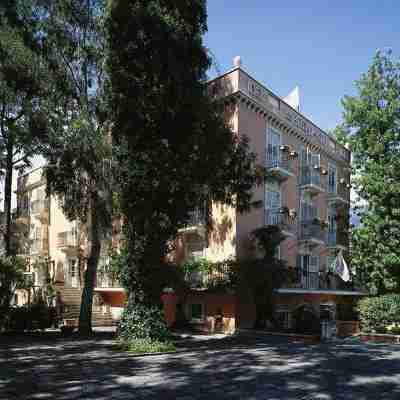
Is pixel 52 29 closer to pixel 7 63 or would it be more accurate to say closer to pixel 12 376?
pixel 7 63

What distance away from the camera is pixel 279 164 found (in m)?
24.8

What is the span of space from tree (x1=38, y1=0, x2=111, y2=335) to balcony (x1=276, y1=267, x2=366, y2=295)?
348 inches

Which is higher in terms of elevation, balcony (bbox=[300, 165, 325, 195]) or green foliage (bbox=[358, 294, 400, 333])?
balcony (bbox=[300, 165, 325, 195])

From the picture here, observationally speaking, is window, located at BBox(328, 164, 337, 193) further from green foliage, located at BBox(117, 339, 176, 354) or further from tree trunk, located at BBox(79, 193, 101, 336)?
green foliage, located at BBox(117, 339, 176, 354)

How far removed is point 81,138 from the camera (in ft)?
58.3

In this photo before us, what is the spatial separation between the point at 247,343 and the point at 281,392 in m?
8.32

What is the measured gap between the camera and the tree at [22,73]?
18031 mm

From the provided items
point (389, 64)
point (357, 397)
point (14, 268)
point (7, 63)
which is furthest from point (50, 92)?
point (389, 64)

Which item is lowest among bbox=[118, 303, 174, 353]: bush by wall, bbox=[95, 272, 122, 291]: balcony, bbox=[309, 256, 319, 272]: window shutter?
bbox=[118, 303, 174, 353]: bush by wall

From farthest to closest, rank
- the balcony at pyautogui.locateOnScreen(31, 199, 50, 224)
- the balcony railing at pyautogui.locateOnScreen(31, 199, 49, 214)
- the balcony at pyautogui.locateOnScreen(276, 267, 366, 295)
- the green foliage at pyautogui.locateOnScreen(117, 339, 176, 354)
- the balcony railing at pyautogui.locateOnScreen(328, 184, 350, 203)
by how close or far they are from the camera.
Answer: the balcony railing at pyautogui.locateOnScreen(31, 199, 49, 214) < the balcony at pyautogui.locateOnScreen(31, 199, 50, 224) < the balcony railing at pyautogui.locateOnScreen(328, 184, 350, 203) < the balcony at pyautogui.locateOnScreen(276, 267, 366, 295) < the green foliage at pyautogui.locateOnScreen(117, 339, 176, 354)

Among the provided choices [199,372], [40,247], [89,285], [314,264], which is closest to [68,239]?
[40,247]

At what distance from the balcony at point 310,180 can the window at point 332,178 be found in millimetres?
2723

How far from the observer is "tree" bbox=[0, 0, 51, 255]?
18.0 m

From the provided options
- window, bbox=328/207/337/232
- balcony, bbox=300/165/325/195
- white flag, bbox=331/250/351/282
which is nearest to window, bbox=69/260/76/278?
balcony, bbox=300/165/325/195
